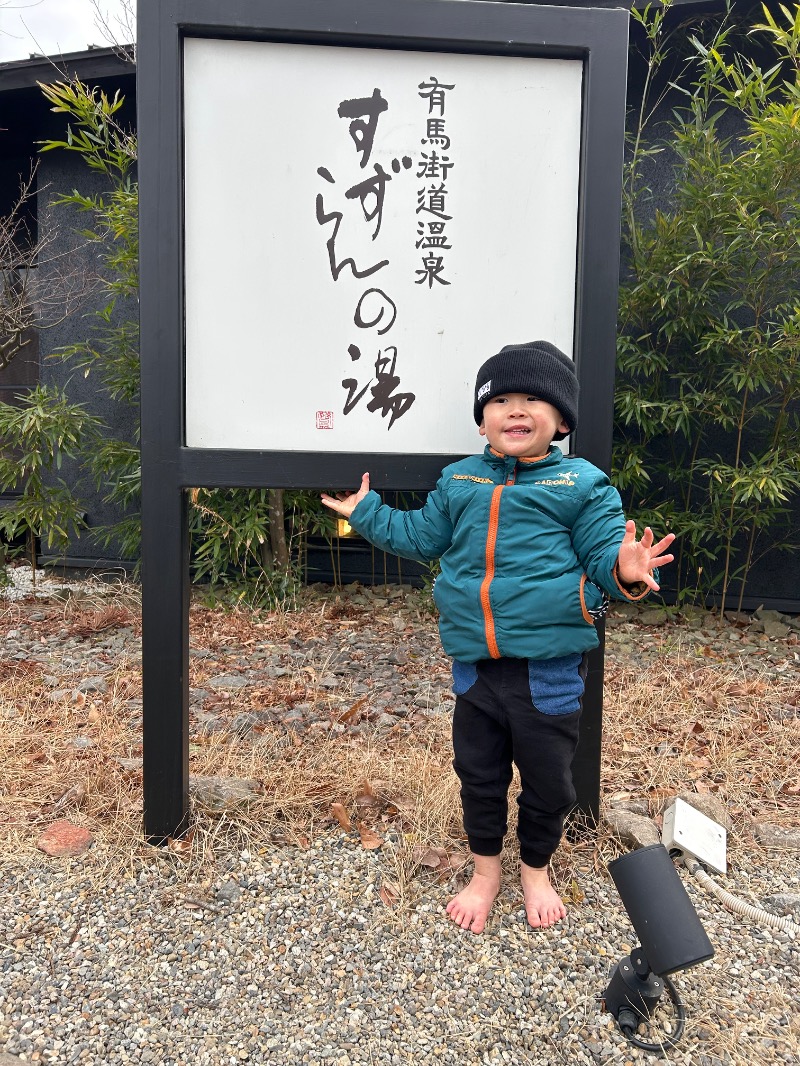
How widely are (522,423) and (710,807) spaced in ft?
4.64

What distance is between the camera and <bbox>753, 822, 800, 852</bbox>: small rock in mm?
2234

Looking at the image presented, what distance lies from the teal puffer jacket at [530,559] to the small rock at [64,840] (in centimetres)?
123

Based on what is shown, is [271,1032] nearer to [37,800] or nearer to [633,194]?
[37,800]

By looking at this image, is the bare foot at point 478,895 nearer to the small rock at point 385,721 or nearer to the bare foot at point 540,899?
the bare foot at point 540,899

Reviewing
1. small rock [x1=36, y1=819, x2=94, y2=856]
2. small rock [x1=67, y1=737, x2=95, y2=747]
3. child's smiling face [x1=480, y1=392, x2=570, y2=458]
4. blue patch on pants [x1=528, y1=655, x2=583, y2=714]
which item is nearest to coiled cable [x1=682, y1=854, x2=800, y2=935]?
blue patch on pants [x1=528, y1=655, x2=583, y2=714]

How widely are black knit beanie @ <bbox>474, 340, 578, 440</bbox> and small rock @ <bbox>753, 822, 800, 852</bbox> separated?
1.46m

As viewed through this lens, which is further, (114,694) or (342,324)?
(114,694)

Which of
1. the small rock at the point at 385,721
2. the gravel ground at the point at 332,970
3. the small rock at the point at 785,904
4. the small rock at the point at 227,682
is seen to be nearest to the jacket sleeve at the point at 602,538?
the gravel ground at the point at 332,970

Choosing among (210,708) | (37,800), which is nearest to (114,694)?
(210,708)

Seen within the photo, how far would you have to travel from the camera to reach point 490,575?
1750mm

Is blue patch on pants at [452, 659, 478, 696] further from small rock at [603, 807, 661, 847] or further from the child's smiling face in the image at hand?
small rock at [603, 807, 661, 847]

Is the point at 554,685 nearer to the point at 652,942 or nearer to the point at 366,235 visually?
the point at 652,942

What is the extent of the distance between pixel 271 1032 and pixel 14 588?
4.70 meters

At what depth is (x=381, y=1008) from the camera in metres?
1.56
